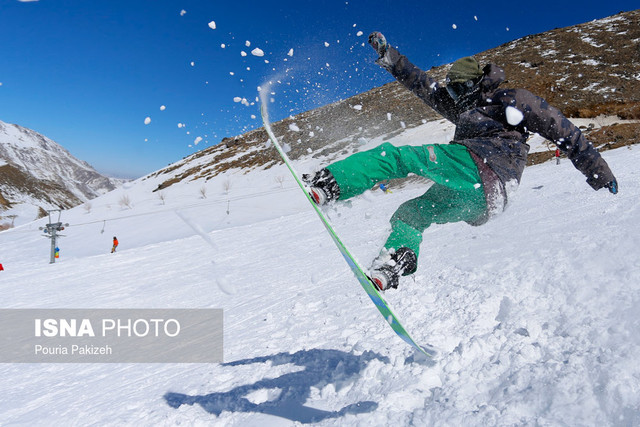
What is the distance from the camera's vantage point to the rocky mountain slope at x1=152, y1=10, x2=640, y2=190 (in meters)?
21.1

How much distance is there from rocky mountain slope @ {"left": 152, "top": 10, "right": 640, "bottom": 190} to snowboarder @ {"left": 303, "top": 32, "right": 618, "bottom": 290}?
42.7 ft

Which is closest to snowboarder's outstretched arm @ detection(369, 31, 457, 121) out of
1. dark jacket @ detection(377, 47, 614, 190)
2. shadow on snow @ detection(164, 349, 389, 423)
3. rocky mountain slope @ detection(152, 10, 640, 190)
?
dark jacket @ detection(377, 47, 614, 190)

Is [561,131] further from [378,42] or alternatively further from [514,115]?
[378,42]

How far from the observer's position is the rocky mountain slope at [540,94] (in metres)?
21.1

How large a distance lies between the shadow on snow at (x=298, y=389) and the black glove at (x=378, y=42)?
2.33 metres

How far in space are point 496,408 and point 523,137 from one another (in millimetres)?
1663

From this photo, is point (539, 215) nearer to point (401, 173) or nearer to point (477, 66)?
point (477, 66)

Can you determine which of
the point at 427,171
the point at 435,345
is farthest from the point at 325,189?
the point at 435,345

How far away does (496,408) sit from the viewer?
1.78m

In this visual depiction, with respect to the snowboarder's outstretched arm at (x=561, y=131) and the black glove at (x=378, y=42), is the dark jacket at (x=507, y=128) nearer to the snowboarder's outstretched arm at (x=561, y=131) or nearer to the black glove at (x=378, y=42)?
the snowboarder's outstretched arm at (x=561, y=131)

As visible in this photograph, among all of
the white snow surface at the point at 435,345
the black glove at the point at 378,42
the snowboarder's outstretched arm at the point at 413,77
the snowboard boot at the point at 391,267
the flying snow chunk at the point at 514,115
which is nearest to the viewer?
the white snow surface at the point at 435,345

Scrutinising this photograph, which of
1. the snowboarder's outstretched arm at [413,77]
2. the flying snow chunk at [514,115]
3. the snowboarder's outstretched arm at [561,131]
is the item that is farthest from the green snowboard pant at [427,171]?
the snowboarder's outstretched arm at [413,77]

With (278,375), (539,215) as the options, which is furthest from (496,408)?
(539,215)

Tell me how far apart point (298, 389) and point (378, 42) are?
8.83 ft
